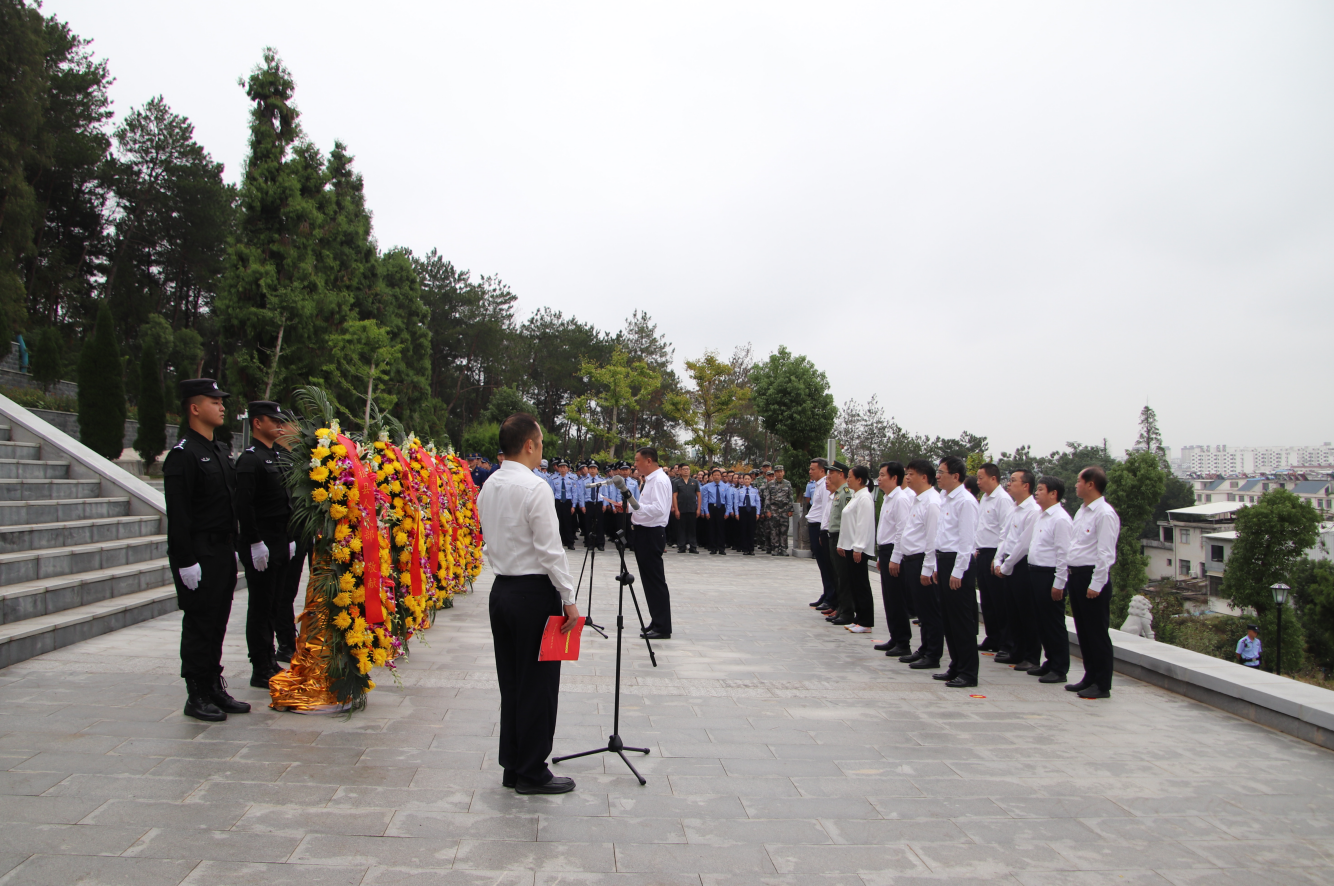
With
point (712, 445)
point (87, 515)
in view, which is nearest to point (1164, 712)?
point (87, 515)

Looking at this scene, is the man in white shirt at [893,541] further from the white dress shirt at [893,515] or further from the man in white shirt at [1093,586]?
the man in white shirt at [1093,586]

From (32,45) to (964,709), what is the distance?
120ft

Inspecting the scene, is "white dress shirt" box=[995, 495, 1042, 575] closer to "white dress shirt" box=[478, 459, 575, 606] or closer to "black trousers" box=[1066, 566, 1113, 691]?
"black trousers" box=[1066, 566, 1113, 691]

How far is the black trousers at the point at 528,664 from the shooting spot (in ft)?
12.2

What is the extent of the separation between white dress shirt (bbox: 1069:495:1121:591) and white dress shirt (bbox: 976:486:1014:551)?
1315mm

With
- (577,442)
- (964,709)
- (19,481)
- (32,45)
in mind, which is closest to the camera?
(964,709)

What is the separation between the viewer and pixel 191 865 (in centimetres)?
295

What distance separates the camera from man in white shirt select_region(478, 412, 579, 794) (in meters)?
3.67

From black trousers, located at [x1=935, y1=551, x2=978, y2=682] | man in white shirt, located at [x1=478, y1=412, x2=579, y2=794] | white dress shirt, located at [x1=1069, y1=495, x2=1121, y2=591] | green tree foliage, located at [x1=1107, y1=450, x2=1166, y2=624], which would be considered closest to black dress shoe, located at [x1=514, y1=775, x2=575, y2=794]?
man in white shirt, located at [x1=478, y1=412, x2=579, y2=794]

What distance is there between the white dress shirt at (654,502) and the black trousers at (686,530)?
9.41 metres

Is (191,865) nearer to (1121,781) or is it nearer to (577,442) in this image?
(1121,781)

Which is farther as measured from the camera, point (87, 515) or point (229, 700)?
point (87, 515)

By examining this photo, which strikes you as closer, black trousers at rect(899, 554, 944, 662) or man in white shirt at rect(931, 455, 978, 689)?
man in white shirt at rect(931, 455, 978, 689)

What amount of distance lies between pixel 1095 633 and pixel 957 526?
1.35 meters
